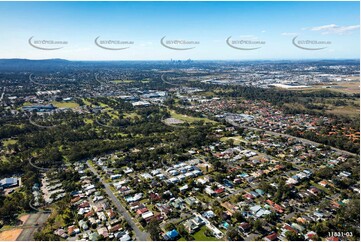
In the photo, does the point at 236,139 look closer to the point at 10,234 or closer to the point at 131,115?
the point at 131,115

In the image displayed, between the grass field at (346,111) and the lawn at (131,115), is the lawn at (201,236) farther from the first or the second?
the grass field at (346,111)

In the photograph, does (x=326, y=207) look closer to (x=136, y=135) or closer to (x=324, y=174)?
(x=324, y=174)

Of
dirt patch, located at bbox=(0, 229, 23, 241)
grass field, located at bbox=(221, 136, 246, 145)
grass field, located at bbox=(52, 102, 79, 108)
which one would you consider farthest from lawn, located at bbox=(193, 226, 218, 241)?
grass field, located at bbox=(52, 102, 79, 108)

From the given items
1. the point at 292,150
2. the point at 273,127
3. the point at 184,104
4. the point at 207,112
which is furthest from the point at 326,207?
the point at 184,104

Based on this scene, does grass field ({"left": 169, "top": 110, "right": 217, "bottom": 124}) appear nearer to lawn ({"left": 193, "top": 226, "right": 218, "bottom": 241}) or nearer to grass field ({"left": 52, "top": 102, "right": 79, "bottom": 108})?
grass field ({"left": 52, "top": 102, "right": 79, "bottom": 108})

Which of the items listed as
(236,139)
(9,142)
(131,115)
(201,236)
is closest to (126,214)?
(201,236)

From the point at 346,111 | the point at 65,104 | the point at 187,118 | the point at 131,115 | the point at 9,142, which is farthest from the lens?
the point at 65,104

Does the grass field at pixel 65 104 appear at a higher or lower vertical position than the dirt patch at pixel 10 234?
higher

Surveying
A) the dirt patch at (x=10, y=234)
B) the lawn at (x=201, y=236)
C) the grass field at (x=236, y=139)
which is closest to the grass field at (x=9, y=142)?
the dirt patch at (x=10, y=234)
